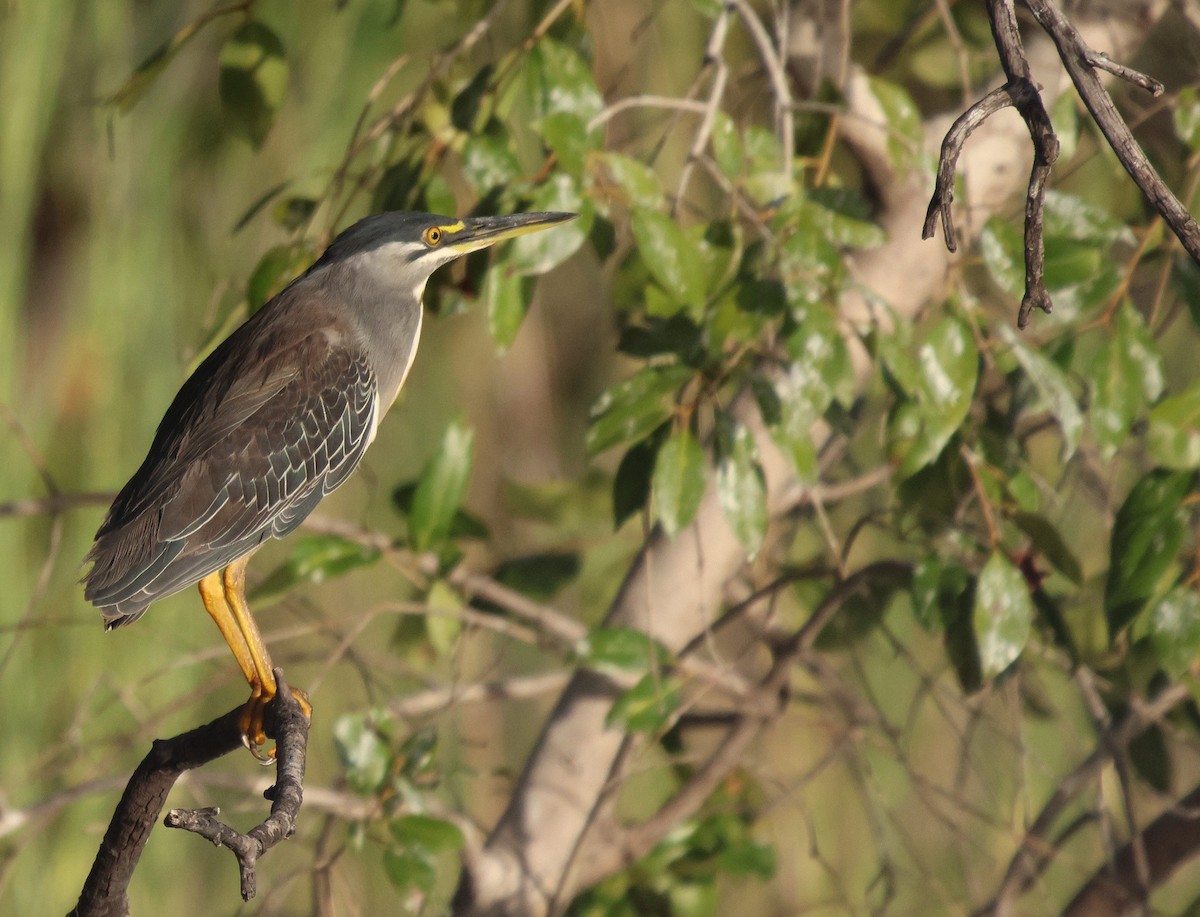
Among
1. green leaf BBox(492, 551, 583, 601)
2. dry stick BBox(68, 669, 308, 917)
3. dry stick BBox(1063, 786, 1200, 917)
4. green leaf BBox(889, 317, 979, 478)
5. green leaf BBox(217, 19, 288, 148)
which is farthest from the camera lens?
green leaf BBox(492, 551, 583, 601)

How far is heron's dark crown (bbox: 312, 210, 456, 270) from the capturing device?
1742 millimetres

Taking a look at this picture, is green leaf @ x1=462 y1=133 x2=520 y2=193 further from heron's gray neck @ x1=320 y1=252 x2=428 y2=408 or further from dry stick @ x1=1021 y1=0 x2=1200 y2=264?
dry stick @ x1=1021 y1=0 x2=1200 y2=264

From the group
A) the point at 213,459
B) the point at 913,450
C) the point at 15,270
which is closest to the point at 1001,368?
the point at 913,450

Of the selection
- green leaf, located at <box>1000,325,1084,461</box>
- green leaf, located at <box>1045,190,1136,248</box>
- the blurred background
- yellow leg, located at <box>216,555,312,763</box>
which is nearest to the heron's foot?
yellow leg, located at <box>216,555,312,763</box>

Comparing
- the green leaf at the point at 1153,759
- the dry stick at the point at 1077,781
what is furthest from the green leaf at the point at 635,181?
the green leaf at the point at 1153,759

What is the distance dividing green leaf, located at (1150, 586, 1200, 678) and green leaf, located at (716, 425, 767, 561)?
1.50 ft

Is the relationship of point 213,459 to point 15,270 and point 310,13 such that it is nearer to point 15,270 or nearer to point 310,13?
point 15,270

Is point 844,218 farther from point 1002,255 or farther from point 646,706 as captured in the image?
point 646,706

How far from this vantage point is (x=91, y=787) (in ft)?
5.76

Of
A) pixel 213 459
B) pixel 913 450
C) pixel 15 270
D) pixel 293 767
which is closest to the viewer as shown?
pixel 293 767

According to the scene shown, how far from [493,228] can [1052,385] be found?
706 mm

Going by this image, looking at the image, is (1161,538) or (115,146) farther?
(115,146)

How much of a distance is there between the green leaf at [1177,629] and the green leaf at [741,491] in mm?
457

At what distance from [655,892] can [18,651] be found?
1.30 m
